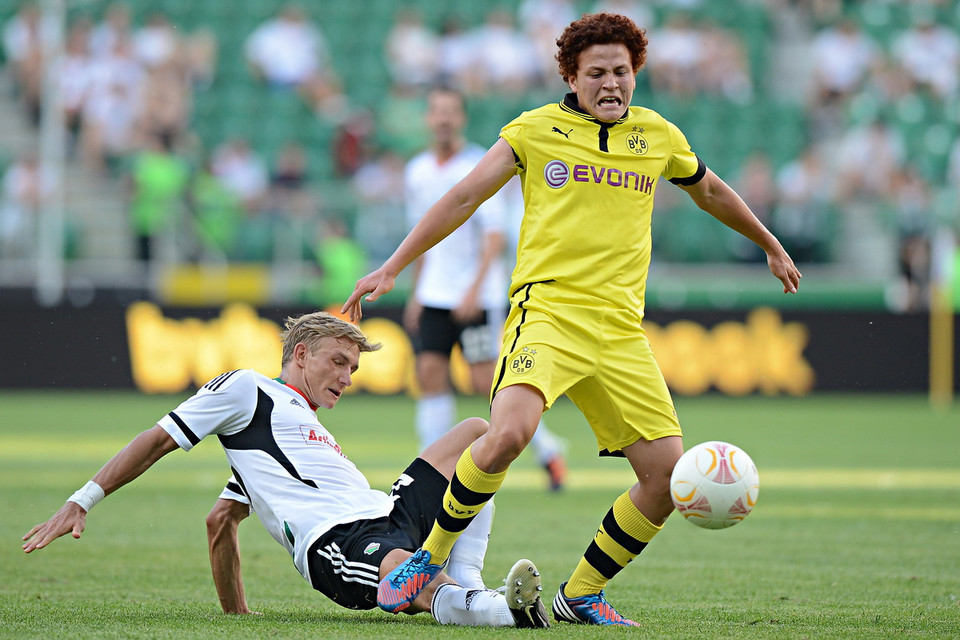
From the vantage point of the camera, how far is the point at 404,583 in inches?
169

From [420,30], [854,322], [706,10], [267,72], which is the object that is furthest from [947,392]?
[267,72]

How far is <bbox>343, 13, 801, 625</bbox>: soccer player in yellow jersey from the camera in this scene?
458cm

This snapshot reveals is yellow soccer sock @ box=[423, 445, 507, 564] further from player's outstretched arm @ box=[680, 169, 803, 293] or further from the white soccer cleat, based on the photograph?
player's outstretched arm @ box=[680, 169, 803, 293]

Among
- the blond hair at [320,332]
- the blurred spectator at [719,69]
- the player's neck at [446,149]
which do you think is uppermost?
the blurred spectator at [719,69]

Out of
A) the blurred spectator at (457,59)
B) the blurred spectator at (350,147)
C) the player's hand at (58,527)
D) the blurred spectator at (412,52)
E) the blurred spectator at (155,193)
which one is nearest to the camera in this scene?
the player's hand at (58,527)

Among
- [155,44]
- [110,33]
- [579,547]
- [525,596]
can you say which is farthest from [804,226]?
[525,596]

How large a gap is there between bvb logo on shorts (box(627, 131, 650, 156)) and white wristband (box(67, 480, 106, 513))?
218 cm

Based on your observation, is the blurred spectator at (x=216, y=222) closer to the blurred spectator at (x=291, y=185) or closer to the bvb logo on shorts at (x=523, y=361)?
the blurred spectator at (x=291, y=185)

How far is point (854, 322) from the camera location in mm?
16250

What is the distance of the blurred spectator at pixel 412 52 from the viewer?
19.4 m

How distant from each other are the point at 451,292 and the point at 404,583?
4554 mm

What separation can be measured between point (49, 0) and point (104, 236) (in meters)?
3.60

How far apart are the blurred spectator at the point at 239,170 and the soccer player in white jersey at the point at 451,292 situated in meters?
8.69

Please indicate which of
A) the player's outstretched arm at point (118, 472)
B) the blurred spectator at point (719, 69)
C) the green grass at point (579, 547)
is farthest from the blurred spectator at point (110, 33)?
the player's outstretched arm at point (118, 472)
